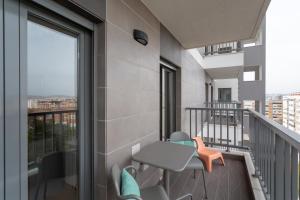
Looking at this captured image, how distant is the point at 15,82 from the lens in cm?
90

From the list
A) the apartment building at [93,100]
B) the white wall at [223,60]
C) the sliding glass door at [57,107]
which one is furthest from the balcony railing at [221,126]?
the sliding glass door at [57,107]

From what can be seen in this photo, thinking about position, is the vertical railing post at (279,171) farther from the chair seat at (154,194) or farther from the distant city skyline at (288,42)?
the distant city skyline at (288,42)

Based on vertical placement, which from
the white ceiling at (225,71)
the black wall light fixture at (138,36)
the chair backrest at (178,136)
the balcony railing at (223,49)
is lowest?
the chair backrest at (178,136)

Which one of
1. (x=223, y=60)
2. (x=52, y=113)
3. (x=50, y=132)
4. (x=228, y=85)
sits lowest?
(x=50, y=132)

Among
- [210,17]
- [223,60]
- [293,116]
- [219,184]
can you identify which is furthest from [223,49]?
[219,184]

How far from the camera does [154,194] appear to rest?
4.50 ft

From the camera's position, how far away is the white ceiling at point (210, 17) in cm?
196

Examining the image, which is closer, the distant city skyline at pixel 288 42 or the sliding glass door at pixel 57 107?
the sliding glass door at pixel 57 107

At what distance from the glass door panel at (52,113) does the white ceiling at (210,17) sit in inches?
50.1

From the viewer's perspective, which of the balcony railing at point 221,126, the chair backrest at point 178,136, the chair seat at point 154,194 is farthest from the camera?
the balcony railing at point 221,126

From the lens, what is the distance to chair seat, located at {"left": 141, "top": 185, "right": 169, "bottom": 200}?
132 centimetres

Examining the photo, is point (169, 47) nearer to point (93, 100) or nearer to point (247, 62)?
point (93, 100)

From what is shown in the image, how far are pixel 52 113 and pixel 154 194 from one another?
1.02 meters

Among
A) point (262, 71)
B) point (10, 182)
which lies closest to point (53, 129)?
point (10, 182)
